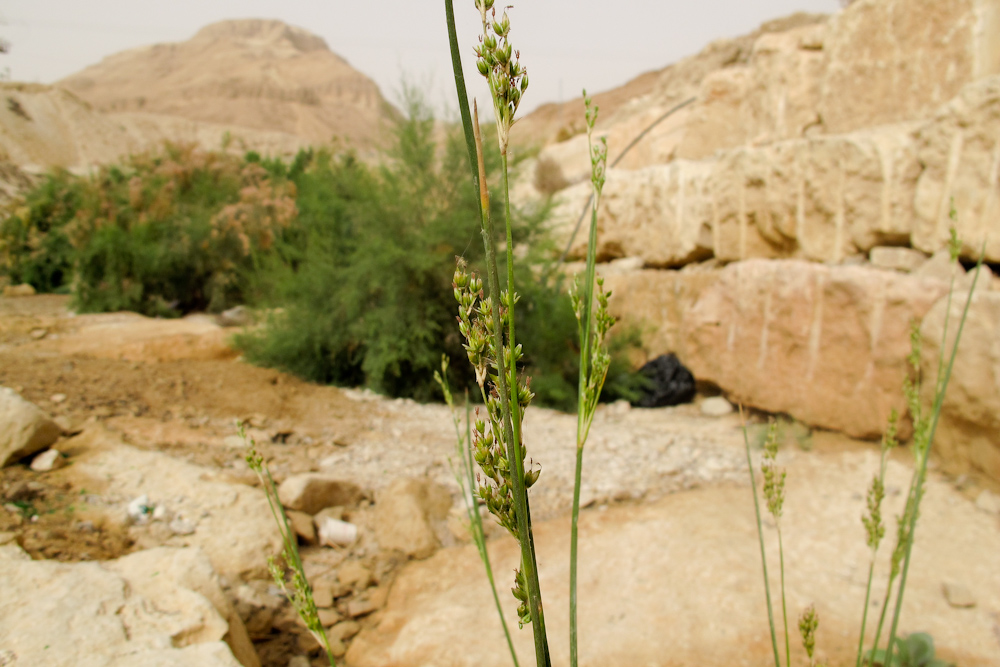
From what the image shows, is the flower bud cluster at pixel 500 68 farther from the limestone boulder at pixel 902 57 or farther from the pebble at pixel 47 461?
the limestone boulder at pixel 902 57

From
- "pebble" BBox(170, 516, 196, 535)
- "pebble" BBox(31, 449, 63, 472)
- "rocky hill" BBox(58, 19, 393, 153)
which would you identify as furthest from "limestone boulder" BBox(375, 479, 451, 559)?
"rocky hill" BBox(58, 19, 393, 153)

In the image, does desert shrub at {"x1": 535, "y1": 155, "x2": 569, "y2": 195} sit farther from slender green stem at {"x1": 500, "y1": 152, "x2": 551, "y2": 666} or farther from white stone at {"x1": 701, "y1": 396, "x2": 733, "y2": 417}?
slender green stem at {"x1": 500, "y1": 152, "x2": 551, "y2": 666}

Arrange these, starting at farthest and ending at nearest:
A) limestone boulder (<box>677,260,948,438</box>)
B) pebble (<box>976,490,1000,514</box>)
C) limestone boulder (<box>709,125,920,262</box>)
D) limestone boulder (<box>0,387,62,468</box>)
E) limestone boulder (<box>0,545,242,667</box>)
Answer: limestone boulder (<box>709,125,920,262</box>) → limestone boulder (<box>677,260,948,438</box>) → pebble (<box>976,490,1000,514</box>) → limestone boulder (<box>0,387,62,468</box>) → limestone boulder (<box>0,545,242,667</box>)

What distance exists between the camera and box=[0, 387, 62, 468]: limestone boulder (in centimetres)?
275

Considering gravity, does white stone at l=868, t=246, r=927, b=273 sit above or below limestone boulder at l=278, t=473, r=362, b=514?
above

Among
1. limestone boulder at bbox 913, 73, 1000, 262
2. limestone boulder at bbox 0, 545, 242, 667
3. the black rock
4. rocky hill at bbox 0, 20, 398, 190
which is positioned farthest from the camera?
rocky hill at bbox 0, 20, 398, 190

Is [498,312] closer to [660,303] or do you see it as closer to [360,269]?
[360,269]

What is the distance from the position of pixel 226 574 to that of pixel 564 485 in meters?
1.98

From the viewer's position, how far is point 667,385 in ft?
18.1

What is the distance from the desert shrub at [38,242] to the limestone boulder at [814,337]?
362 inches

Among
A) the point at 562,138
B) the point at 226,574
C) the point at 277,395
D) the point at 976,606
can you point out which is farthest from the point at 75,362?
the point at 562,138

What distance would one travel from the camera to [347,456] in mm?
3873

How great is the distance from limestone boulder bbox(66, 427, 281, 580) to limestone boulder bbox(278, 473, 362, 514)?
143mm

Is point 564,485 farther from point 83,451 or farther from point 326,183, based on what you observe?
point 326,183
